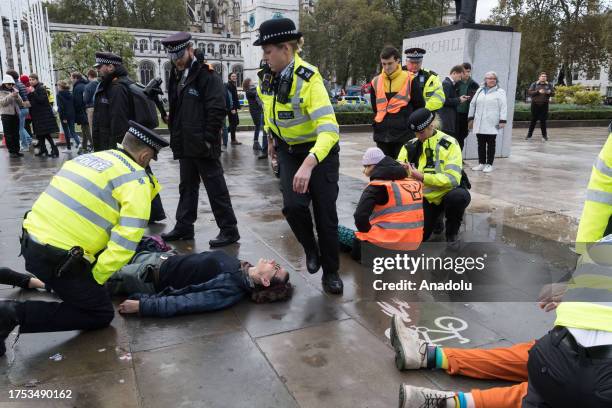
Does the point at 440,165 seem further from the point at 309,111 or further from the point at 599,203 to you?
the point at 599,203

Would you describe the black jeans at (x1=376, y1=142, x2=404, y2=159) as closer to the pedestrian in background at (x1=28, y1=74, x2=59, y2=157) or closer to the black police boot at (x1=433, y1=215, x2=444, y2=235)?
the black police boot at (x1=433, y1=215, x2=444, y2=235)

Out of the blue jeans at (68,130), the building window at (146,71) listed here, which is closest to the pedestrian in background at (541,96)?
the blue jeans at (68,130)

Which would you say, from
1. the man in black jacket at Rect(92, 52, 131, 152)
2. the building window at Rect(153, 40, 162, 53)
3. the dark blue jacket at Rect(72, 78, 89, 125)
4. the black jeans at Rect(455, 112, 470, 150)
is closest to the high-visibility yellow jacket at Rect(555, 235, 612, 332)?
the man in black jacket at Rect(92, 52, 131, 152)

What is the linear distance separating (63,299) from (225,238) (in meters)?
2.17

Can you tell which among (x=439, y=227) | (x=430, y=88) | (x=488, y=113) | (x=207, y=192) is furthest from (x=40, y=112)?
(x=439, y=227)

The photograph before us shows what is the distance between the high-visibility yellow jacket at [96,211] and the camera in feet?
9.70

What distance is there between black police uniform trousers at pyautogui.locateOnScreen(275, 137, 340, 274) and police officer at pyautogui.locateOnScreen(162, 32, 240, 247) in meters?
1.31

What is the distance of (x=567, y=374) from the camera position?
176 cm

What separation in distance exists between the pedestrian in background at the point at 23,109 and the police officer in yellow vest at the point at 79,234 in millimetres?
10332

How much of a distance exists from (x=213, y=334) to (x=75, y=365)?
32.4 inches

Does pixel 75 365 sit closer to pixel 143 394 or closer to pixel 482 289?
pixel 143 394

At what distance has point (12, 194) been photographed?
7590 mm

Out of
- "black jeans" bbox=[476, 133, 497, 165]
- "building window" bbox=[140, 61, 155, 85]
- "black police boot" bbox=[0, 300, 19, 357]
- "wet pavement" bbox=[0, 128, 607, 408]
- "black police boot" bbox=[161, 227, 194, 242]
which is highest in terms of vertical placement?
"building window" bbox=[140, 61, 155, 85]

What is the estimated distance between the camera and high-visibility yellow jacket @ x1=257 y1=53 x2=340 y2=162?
3.48m
